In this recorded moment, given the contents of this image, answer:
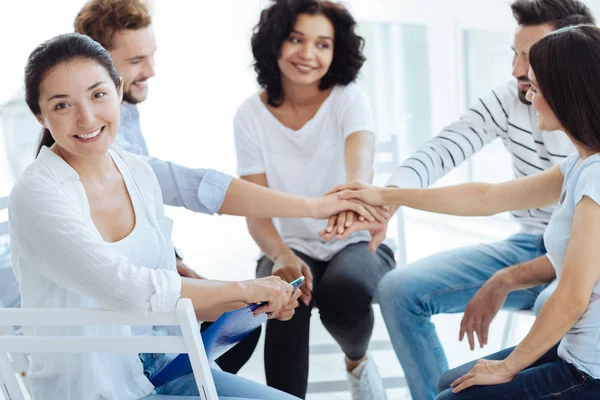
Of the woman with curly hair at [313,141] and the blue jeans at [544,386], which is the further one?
the woman with curly hair at [313,141]

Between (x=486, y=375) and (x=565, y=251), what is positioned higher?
(x=565, y=251)

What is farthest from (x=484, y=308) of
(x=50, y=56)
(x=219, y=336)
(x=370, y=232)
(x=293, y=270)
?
(x=50, y=56)

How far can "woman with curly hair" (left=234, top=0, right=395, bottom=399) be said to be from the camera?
6.82 feet

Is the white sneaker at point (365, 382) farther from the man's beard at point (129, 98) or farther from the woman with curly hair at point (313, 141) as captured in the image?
the man's beard at point (129, 98)

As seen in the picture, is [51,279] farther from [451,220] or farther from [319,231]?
[451,220]

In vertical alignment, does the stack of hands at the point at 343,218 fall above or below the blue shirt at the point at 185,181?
below

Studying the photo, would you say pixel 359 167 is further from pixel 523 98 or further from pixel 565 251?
pixel 565 251

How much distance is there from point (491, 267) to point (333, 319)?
17.5 inches

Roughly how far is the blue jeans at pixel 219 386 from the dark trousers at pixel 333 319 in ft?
1.40

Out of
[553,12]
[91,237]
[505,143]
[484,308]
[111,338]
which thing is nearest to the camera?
[111,338]

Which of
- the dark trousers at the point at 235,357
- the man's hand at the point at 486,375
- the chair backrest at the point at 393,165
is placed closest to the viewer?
the man's hand at the point at 486,375

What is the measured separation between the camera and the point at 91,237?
1324mm

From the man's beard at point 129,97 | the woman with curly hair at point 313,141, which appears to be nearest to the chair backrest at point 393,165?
the woman with curly hair at point 313,141

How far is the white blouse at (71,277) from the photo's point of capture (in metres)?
1.30
